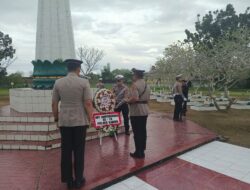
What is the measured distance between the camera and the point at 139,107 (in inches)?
203

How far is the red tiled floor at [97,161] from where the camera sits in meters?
4.14

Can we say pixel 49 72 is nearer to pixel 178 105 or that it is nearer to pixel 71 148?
pixel 178 105

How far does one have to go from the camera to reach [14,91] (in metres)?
8.23

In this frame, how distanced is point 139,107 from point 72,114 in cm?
167

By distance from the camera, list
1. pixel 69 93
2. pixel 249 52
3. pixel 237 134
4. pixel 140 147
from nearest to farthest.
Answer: pixel 69 93
pixel 140 147
pixel 237 134
pixel 249 52

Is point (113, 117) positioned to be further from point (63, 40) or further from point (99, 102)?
point (63, 40)

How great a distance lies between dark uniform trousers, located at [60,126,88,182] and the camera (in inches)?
150

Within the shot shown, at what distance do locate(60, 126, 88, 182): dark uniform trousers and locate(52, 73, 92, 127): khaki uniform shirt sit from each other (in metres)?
0.10

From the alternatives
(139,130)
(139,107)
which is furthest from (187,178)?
(139,107)

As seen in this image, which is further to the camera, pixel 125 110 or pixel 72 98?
pixel 125 110

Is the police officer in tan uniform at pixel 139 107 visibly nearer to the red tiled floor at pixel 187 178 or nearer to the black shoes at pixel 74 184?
the red tiled floor at pixel 187 178

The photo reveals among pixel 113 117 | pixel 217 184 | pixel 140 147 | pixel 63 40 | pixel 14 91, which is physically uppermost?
pixel 63 40

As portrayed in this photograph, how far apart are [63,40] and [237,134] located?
17.9ft

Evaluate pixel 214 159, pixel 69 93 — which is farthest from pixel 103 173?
pixel 214 159
